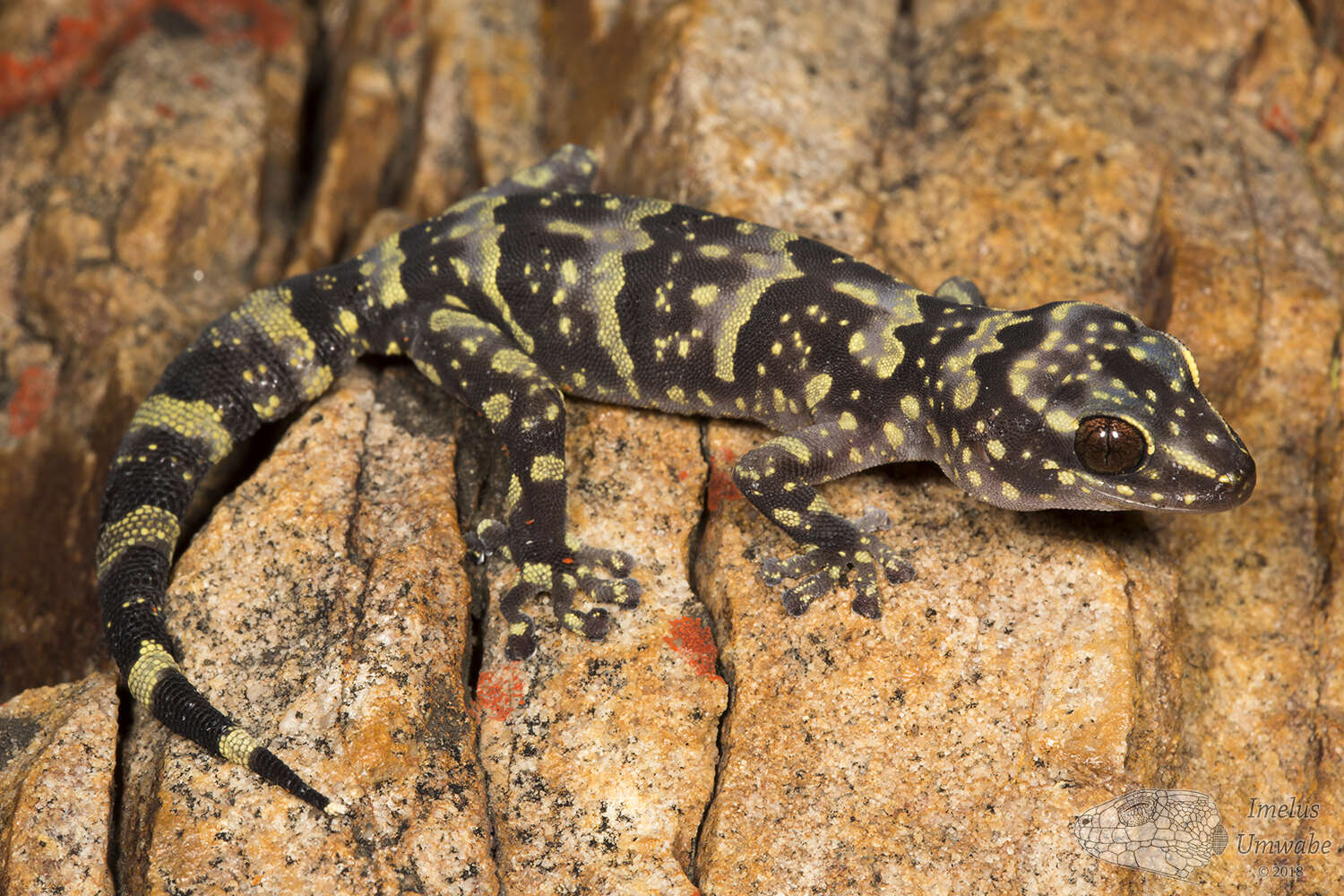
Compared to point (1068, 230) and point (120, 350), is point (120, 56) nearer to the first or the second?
point (120, 350)

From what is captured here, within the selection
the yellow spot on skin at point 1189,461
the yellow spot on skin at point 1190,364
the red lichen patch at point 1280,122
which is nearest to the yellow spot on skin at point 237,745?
the yellow spot on skin at point 1189,461

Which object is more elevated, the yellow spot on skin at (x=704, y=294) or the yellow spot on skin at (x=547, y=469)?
the yellow spot on skin at (x=704, y=294)

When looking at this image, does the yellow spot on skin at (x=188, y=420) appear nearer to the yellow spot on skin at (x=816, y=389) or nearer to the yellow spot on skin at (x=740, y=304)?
the yellow spot on skin at (x=740, y=304)

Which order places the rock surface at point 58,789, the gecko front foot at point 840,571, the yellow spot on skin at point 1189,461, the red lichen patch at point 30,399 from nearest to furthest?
the rock surface at point 58,789
the yellow spot on skin at point 1189,461
the gecko front foot at point 840,571
the red lichen patch at point 30,399

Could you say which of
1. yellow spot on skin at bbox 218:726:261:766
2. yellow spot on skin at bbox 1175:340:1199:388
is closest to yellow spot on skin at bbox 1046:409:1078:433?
yellow spot on skin at bbox 1175:340:1199:388

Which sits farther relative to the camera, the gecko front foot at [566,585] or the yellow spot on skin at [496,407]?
the yellow spot on skin at [496,407]

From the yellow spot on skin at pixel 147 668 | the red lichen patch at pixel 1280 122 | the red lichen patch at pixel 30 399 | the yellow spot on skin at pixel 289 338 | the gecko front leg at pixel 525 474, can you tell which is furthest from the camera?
the red lichen patch at pixel 1280 122

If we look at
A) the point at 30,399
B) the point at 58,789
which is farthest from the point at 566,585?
the point at 30,399

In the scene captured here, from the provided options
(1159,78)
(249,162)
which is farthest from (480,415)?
(1159,78)
